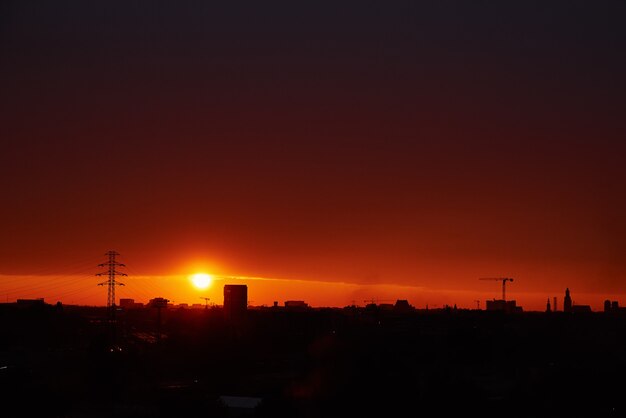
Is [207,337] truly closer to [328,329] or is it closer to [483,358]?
[328,329]

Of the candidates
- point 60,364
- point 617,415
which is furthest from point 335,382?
point 60,364

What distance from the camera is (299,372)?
381ft

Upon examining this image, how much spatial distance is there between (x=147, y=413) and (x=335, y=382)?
17050 mm

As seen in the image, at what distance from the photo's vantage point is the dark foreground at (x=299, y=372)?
73.9 meters

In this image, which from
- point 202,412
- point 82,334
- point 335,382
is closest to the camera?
point 202,412

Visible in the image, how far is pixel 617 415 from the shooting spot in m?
78.3

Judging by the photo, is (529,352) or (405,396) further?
(529,352)

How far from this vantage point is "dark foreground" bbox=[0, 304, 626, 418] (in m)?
73.9

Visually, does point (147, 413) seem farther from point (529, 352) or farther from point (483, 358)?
point (529, 352)

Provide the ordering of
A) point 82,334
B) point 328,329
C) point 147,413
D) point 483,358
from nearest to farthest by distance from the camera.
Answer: point 147,413
point 483,358
point 82,334
point 328,329

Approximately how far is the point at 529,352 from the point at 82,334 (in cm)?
8254

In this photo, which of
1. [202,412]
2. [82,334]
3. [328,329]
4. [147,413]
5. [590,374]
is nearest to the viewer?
[202,412]

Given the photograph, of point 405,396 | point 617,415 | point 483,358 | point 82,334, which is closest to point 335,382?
point 405,396

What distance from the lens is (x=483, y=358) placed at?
508 ft
